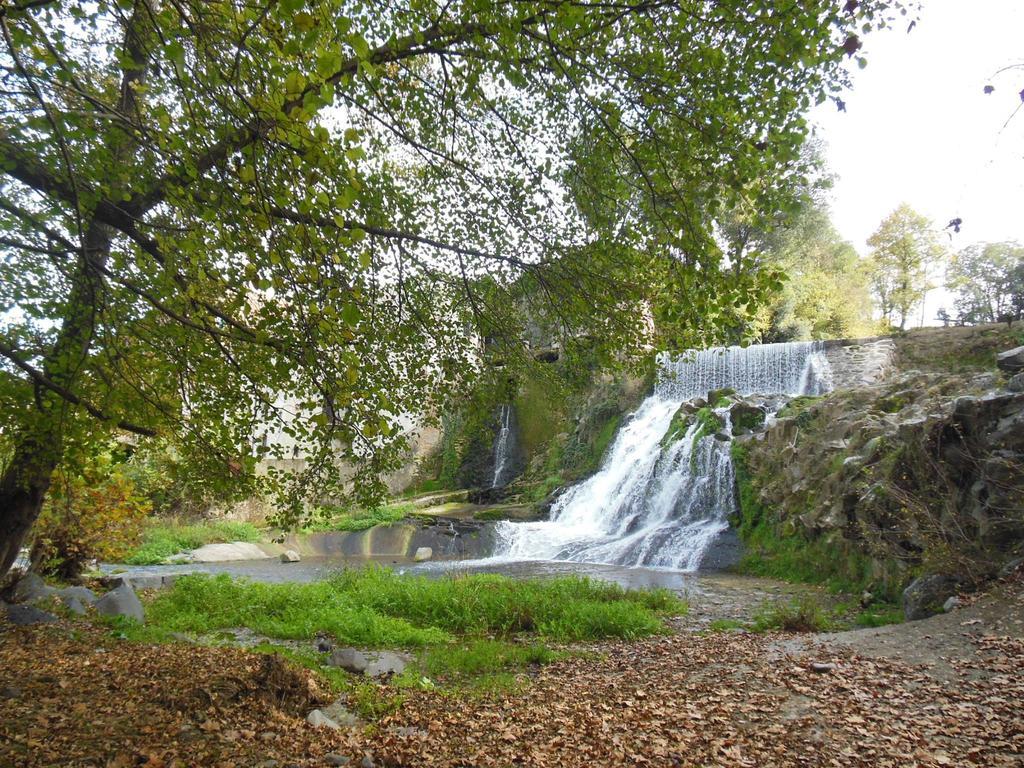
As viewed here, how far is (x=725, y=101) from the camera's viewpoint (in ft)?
13.2

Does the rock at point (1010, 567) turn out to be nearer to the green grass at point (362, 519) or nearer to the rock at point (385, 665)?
the rock at point (385, 665)

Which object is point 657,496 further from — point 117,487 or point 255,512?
point 255,512

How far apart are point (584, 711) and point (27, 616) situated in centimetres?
628

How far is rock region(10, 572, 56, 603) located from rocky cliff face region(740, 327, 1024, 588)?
1084 centimetres

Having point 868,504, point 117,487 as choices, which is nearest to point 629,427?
point 868,504

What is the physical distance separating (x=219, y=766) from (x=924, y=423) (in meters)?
9.51

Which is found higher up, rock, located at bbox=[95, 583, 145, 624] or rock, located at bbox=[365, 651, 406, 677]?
rock, located at bbox=[95, 583, 145, 624]

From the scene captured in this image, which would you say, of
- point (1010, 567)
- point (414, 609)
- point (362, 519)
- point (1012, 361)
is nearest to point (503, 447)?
point (362, 519)

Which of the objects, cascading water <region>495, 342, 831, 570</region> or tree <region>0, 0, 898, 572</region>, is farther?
cascading water <region>495, 342, 831, 570</region>

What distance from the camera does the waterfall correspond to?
83.3 feet

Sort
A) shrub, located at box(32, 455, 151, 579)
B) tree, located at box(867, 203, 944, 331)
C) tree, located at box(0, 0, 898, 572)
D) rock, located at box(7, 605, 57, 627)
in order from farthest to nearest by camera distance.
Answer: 1. tree, located at box(867, 203, 944, 331)
2. shrub, located at box(32, 455, 151, 579)
3. rock, located at box(7, 605, 57, 627)
4. tree, located at box(0, 0, 898, 572)

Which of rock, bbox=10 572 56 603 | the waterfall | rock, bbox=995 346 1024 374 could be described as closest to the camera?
rock, bbox=10 572 56 603

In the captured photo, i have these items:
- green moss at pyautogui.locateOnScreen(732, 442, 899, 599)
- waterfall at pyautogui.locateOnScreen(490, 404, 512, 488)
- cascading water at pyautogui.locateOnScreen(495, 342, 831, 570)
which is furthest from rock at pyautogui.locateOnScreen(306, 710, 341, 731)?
waterfall at pyautogui.locateOnScreen(490, 404, 512, 488)

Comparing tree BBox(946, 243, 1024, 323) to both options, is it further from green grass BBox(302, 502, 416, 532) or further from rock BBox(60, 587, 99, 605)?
rock BBox(60, 587, 99, 605)
